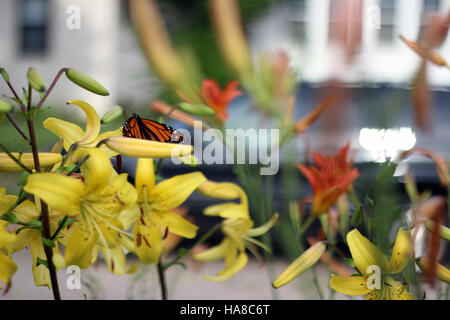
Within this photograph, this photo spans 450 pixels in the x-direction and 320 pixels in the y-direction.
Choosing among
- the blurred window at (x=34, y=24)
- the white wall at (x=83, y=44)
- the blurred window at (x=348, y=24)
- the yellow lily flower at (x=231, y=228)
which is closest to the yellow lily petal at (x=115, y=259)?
the yellow lily flower at (x=231, y=228)

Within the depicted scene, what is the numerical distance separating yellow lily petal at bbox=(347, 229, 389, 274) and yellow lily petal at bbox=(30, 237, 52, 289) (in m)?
0.22

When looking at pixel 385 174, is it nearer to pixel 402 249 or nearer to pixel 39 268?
pixel 402 249

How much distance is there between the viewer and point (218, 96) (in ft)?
1.68

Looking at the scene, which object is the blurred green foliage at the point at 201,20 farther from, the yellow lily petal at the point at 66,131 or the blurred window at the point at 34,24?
the yellow lily petal at the point at 66,131

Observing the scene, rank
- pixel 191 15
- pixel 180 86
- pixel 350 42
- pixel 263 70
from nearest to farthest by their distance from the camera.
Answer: pixel 350 42 < pixel 180 86 < pixel 263 70 < pixel 191 15

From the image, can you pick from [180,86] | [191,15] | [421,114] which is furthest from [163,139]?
[191,15]

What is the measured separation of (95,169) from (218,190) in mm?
125

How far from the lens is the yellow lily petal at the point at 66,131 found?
15.7 inches

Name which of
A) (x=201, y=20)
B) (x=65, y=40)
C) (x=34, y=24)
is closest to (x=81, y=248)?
(x=201, y=20)

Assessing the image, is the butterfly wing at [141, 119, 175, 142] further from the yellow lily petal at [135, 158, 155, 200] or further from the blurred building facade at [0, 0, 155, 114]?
the blurred building facade at [0, 0, 155, 114]

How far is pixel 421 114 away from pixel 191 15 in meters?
6.75

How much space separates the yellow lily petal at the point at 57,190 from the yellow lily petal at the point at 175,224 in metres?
0.06
